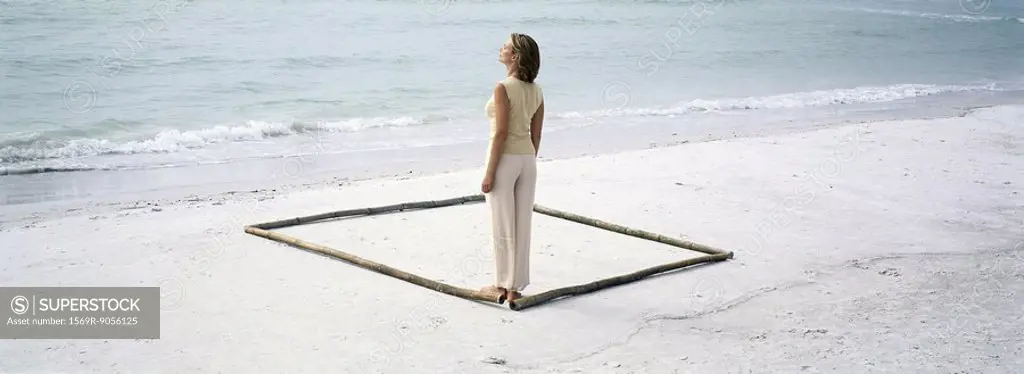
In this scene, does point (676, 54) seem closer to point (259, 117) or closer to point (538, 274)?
point (259, 117)

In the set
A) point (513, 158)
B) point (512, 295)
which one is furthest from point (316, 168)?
point (513, 158)

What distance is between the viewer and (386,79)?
21938mm

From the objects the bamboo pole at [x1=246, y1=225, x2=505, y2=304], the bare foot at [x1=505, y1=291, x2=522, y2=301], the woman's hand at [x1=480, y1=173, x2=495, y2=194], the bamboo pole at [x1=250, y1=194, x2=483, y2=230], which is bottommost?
the bare foot at [x1=505, y1=291, x2=522, y2=301]

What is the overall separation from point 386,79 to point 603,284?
16.4 metres

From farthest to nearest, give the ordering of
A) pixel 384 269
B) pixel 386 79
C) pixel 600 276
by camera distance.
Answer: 1. pixel 386 79
2. pixel 600 276
3. pixel 384 269

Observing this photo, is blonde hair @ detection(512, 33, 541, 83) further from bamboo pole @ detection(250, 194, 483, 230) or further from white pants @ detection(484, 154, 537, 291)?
bamboo pole @ detection(250, 194, 483, 230)

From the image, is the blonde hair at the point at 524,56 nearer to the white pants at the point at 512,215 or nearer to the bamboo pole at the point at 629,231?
the white pants at the point at 512,215

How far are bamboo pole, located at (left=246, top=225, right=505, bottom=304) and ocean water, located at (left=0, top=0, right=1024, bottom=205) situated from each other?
3908 millimetres

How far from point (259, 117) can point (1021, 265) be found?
42.2ft

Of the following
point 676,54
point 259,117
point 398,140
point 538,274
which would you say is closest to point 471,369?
point 538,274

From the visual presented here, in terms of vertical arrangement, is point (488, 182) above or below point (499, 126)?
below

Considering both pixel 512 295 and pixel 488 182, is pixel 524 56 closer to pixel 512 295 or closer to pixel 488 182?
pixel 488 182

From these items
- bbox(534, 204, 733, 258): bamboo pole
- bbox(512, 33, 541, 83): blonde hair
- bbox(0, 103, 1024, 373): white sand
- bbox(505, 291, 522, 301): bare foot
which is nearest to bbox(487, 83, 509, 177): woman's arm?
bbox(512, 33, 541, 83): blonde hair

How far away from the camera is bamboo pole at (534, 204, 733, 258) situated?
22.9ft
